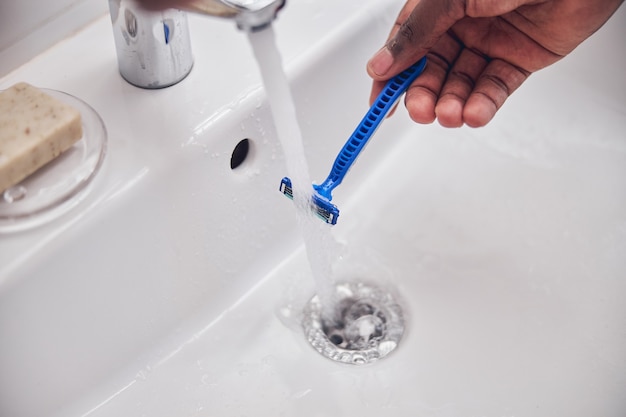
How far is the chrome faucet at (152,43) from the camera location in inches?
17.7

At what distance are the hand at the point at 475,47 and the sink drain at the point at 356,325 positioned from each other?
15cm

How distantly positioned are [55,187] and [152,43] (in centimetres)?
11

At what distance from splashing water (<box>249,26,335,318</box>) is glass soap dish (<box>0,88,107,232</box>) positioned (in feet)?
0.39

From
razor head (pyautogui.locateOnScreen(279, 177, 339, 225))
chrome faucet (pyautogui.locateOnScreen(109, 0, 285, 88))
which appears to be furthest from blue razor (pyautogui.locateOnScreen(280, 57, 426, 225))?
chrome faucet (pyautogui.locateOnScreen(109, 0, 285, 88))

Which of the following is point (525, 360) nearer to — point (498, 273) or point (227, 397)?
point (498, 273)

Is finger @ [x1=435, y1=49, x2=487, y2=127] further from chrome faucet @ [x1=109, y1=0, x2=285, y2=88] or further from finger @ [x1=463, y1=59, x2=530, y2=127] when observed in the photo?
chrome faucet @ [x1=109, y1=0, x2=285, y2=88]

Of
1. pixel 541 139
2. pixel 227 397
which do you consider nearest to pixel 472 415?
pixel 227 397

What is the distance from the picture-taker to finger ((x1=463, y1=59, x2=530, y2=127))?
0.50 meters

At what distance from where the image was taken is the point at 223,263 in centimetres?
54

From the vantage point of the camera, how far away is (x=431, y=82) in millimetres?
525

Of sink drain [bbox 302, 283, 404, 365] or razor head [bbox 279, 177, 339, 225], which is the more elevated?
razor head [bbox 279, 177, 339, 225]

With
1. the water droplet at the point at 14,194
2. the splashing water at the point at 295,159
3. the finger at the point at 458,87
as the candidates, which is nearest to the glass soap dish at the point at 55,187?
the water droplet at the point at 14,194

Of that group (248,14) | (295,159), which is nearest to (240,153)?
(295,159)

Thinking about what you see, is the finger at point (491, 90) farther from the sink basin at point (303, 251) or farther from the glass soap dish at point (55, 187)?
the glass soap dish at point (55, 187)
